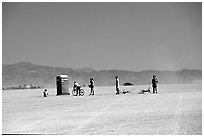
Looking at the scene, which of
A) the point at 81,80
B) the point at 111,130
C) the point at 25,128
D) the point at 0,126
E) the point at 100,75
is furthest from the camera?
the point at 100,75

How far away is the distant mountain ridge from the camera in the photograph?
145500 millimetres

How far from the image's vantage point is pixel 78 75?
156625mm

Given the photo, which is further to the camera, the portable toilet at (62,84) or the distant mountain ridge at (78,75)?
the distant mountain ridge at (78,75)

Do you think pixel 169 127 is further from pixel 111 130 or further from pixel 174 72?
pixel 174 72

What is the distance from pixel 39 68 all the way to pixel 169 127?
152 m

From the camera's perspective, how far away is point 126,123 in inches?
414

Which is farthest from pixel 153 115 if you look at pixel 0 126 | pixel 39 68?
pixel 39 68

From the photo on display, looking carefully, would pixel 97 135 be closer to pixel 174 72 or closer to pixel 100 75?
pixel 100 75

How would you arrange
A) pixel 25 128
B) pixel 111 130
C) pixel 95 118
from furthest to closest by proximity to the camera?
pixel 95 118 → pixel 25 128 → pixel 111 130

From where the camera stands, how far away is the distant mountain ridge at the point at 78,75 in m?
146

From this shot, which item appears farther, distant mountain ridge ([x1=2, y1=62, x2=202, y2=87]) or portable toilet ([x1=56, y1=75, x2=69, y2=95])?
distant mountain ridge ([x1=2, y1=62, x2=202, y2=87])

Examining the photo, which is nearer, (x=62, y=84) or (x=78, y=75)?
(x=62, y=84)

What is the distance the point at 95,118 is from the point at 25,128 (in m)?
2.52

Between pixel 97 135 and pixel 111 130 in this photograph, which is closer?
pixel 97 135
